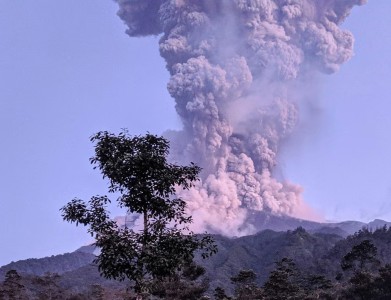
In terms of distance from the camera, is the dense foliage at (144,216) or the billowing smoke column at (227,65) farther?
the billowing smoke column at (227,65)

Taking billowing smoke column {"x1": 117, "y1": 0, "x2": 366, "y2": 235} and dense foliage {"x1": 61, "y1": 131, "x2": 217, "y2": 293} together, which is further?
billowing smoke column {"x1": 117, "y1": 0, "x2": 366, "y2": 235}

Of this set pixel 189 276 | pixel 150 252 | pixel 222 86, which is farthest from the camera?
pixel 222 86

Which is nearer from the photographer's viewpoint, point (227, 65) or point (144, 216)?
point (144, 216)

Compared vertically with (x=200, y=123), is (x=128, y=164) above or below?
below

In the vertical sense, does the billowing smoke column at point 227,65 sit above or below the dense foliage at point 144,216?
above

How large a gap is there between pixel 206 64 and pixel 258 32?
21331mm

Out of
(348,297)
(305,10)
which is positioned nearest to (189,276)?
(348,297)

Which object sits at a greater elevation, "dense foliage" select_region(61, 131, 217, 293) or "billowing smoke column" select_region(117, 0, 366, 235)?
"billowing smoke column" select_region(117, 0, 366, 235)

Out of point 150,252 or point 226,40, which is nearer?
point 150,252

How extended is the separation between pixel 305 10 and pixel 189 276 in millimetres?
149333

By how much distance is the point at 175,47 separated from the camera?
185 m

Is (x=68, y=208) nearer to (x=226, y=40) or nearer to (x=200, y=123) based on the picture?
(x=200, y=123)

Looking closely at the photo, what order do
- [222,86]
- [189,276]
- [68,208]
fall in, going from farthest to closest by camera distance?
1. [222,86]
2. [189,276]
3. [68,208]

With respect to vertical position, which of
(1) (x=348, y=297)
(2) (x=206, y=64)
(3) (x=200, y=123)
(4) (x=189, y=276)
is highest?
(2) (x=206, y=64)
